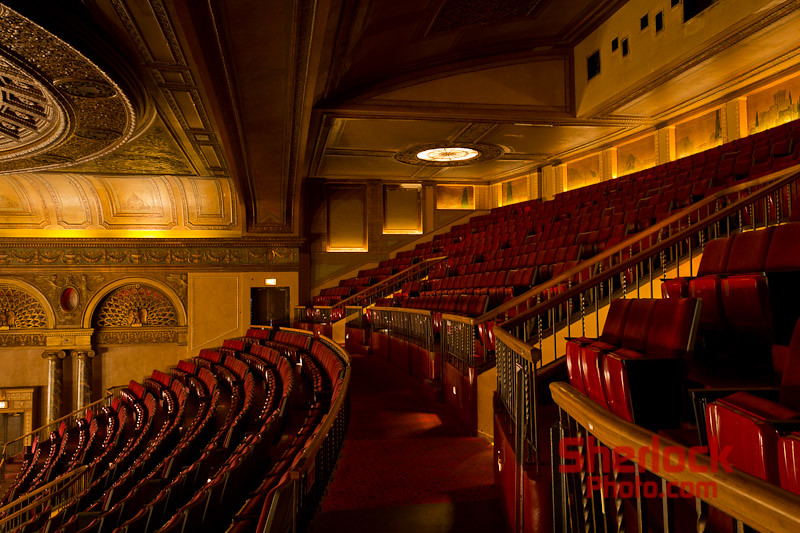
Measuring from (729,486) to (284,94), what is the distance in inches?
145

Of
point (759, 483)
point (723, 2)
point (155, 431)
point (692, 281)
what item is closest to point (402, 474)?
point (692, 281)

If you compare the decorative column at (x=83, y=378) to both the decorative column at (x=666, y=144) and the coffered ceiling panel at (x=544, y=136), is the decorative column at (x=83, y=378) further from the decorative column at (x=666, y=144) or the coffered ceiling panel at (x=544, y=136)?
the decorative column at (x=666, y=144)

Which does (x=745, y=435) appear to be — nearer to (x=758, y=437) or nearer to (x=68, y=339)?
(x=758, y=437)

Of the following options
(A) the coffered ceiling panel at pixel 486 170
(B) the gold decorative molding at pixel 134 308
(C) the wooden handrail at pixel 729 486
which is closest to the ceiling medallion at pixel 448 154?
(A) the coffered ceiling panel at pixel 486 170

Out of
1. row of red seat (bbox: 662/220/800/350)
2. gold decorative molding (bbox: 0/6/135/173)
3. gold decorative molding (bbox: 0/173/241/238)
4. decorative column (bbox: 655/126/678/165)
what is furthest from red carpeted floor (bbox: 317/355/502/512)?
gold decorative molding (bbox: 0/173/241/238)

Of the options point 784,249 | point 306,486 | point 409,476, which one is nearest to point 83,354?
point 409,476

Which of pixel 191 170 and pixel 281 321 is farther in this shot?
pixel 281 321

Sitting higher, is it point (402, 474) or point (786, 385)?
point (786, 385)

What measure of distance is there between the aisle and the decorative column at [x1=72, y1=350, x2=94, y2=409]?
5569 millimetres

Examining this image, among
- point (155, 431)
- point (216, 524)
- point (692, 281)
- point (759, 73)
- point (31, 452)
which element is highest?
point (759, 73)

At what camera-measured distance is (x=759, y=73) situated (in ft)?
15.7

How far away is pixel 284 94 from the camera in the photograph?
3738 millimetres

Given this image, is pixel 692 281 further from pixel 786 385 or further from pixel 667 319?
pixel 786 385

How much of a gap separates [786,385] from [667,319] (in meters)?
0.50
